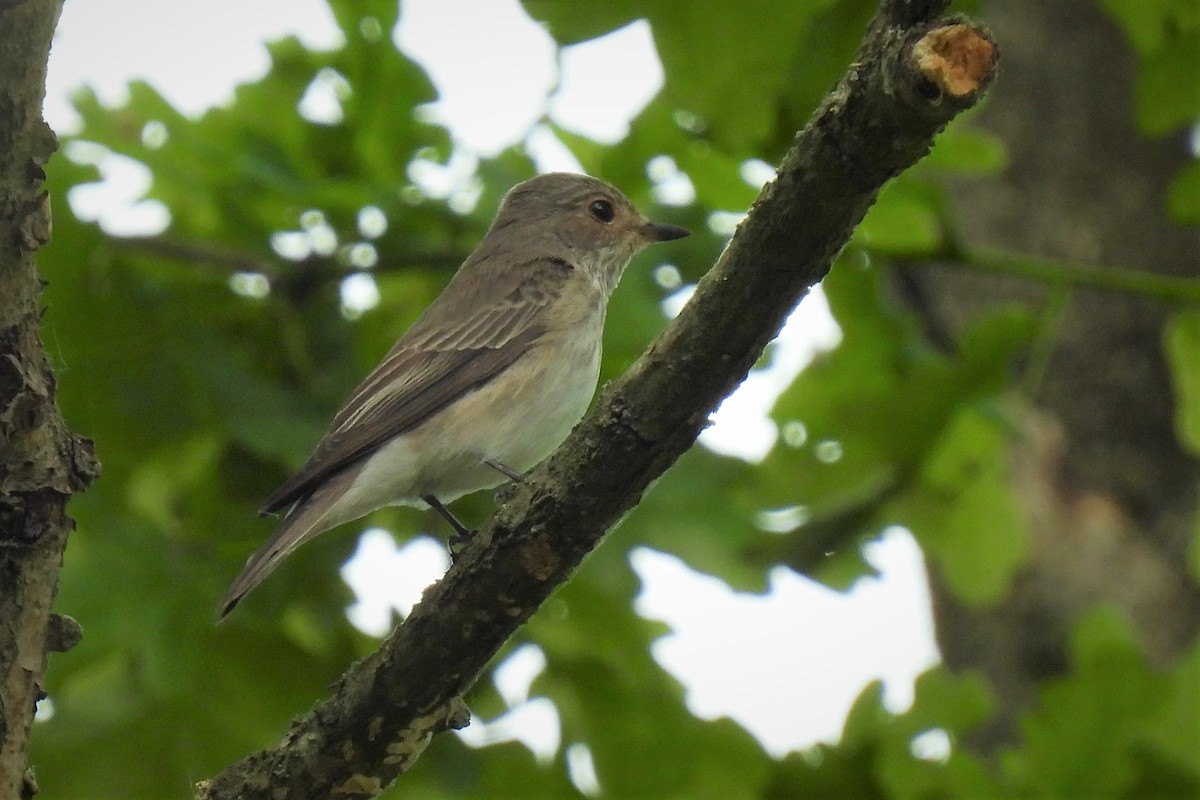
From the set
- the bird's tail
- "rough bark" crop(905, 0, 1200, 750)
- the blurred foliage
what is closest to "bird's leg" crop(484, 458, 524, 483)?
the blurred foliage

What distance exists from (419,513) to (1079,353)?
14.3ft

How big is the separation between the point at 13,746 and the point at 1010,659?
243 inches

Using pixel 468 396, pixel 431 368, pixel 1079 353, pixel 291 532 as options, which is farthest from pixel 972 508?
pixel 1079 353

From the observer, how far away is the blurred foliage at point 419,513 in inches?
193

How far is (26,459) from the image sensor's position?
9.37ft

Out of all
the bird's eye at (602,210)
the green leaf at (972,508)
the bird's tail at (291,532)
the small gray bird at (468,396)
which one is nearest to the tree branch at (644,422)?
the bird's tail at (291,532)

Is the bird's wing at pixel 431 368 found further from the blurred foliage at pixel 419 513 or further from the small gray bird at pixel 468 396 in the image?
the blurred foliage at pixel 419 513

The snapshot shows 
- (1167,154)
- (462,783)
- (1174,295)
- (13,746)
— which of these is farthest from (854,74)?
(1167,154)

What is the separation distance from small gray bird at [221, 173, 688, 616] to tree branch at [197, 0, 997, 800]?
103 cm

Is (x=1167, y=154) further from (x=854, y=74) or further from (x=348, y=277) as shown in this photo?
(x=854, y=74)

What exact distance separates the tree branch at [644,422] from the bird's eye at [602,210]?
323 centimetres

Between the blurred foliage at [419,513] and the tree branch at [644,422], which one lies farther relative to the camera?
the blurred foliage at [419,513]

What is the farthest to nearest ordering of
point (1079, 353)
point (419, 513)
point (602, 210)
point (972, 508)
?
point (1079, 353) → point (602, 210) → point (419, 513) → point (972, 508)

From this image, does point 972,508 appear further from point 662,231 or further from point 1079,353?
point 1079,353
